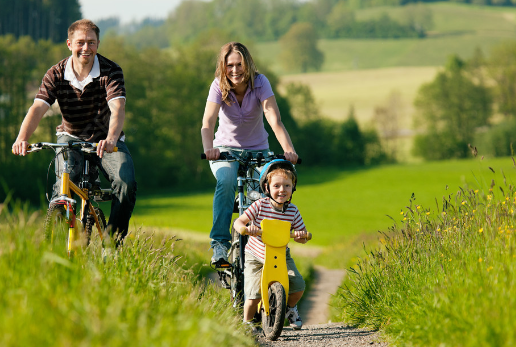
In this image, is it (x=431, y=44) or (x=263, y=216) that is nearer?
(x=263, y=216)

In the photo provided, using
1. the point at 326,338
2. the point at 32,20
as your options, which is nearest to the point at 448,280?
the point at 326,338

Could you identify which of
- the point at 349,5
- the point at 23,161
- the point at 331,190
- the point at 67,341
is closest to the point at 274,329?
the point at 67,341

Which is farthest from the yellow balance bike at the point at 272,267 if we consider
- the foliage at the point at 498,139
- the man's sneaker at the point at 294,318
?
the foliage at the point at 498,139

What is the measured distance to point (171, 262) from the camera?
18.1ft

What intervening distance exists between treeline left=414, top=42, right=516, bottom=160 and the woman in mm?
76016

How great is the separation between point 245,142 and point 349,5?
189m

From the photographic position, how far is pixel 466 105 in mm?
83188

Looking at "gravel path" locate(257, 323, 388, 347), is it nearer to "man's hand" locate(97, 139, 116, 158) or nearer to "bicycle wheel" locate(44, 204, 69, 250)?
"bicycle wheel" locate(44, 204, 69, 250)

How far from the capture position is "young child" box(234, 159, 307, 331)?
527 cm

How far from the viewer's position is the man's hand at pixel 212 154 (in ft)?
18.1

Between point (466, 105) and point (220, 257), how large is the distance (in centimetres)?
8260

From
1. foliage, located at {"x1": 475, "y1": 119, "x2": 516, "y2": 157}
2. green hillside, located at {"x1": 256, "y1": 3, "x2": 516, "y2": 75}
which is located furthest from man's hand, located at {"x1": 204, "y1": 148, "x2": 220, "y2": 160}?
green hillside, located at {"x1": 256, "y1": 3, "x2": 516, "y2": 75}

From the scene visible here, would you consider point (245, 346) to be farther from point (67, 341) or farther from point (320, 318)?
point (320, 318)

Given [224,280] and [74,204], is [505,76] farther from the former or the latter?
[74,204]
